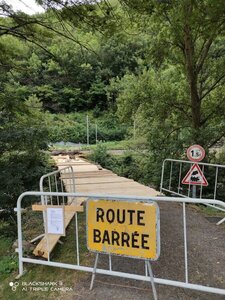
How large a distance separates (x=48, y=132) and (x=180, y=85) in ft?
21.7

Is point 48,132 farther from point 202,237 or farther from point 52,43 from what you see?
point 202,237

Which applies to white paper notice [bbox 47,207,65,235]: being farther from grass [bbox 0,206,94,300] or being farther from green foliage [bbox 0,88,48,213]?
green foliage [bbox 0,88,48,213]

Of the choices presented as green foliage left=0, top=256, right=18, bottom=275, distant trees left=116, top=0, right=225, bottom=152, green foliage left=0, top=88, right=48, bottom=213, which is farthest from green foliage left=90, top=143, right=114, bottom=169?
green foliage left=0, top=256, right=18, bottom=275

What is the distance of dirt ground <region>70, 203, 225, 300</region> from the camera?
3264 mm

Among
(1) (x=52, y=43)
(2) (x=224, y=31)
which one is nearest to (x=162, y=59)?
(2) (x=224, y=31)

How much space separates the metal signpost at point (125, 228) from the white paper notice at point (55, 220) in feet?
1.49

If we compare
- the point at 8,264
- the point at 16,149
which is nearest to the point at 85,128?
the point at 16,149

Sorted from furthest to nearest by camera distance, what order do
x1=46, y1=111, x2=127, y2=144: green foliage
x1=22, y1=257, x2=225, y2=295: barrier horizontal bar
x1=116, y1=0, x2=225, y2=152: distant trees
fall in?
x1=46, y1=111, x2=127, y2=144: green foliage, x1=116, y1=0, x2=225, y2=152: distant trees, x1=22, y1=257, x2=225, y2=295: barrier horizontal bar

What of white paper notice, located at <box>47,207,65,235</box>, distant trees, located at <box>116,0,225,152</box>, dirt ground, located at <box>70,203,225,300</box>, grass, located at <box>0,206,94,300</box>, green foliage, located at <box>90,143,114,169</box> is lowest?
green foliage, located at <box>90,143,114,169</box>

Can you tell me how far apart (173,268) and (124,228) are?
1080 mm

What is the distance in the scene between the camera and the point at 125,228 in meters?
3.13

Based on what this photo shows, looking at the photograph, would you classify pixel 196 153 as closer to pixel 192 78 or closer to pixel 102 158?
pixel 192 78

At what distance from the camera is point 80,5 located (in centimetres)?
633

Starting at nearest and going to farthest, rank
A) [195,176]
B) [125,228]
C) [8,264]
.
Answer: [125,228], [8,264], [195,176]
